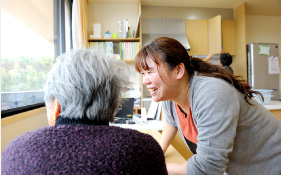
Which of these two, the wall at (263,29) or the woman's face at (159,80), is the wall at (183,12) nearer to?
the wall at (263,29)

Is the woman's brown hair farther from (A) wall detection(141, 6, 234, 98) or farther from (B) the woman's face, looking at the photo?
(A) wall detection(141, 6, 234, 98)

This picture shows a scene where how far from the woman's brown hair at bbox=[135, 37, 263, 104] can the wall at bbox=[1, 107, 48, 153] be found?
81 cm

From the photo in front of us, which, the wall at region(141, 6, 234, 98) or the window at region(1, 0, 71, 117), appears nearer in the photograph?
the window at region(1, 0, 71, 117)

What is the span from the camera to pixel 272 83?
13.7 feet

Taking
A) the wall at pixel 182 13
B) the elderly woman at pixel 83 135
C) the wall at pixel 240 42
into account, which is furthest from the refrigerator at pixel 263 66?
the elderly woman at pixel 83 135

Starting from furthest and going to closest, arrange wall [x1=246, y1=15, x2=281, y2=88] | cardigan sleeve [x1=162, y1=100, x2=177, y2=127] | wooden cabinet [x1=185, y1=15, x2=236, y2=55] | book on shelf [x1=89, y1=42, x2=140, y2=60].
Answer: wall [x1=246, y1=15, x2=281, y2=88]
wooden cabinet [x1=185, y1=15, x2=236, y2=55]
book on shelf [x1=89, y1=42, x2=140, y2=60]
cardigan sleeve [x1=162, y1=100, x2=177, y2=127]

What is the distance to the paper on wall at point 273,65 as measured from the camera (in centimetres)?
412

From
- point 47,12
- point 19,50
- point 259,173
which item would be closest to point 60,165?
point 259,173

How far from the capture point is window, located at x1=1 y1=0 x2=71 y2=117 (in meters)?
1.35

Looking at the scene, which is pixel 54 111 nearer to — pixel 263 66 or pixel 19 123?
pixel 19 123

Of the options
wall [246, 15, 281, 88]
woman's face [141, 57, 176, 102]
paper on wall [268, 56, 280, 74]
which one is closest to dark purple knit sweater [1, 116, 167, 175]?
woman's face [141, 57, 176, 102]

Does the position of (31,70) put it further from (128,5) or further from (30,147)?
(128,5)

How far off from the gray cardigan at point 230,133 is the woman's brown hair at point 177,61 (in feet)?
0.18

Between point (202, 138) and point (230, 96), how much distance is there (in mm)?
197
